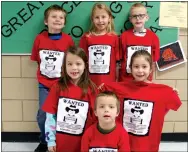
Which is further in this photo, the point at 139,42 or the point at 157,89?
the point at 139,42

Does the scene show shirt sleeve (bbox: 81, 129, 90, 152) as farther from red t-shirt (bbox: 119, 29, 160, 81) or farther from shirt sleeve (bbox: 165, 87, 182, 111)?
red t-shirt (bbox: 119, 29, 160, 81)

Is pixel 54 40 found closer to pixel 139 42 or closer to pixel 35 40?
pixel 35 40

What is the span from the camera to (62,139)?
5.39 ft

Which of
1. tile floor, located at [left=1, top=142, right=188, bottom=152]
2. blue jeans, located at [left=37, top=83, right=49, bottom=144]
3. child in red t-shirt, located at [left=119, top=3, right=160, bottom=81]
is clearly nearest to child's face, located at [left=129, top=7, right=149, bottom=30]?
child in red t-shirt, located at [left=119, top=3, right=160, bottom=81]

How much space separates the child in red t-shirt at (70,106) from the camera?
1613 millimetres

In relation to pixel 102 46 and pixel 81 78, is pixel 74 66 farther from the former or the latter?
pixel 102 46

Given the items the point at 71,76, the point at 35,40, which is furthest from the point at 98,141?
the point at 35,40

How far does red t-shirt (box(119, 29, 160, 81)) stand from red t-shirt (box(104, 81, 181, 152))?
445 mm

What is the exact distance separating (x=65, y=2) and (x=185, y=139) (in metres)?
1.59

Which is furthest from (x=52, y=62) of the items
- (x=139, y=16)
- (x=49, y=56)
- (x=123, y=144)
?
(x=123, y=144)

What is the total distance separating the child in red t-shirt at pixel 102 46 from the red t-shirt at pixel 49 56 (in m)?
0.17

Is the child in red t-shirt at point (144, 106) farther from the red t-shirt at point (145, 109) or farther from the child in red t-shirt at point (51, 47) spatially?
the child in red t-shirt at point (51, 47)

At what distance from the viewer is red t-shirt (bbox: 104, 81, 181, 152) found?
163 cm

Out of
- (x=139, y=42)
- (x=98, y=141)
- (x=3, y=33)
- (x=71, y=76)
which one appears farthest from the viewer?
(x=3, y=33)
